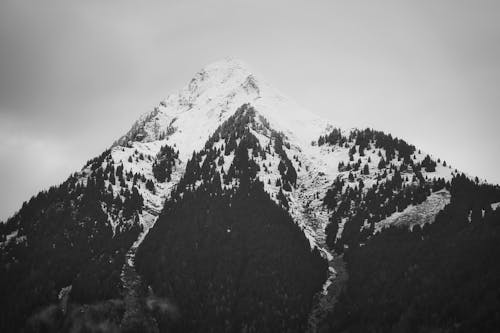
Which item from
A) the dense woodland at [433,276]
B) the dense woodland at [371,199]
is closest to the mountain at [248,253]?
the dense woodland at [433,276]

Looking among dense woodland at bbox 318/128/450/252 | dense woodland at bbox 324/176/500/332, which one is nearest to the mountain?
dense woodland at bbox 324/176/500/332

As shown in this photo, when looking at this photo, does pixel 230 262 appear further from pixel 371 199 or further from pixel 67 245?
pixel 371 199

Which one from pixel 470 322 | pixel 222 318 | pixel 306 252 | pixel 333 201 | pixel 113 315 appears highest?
pixel 333 201

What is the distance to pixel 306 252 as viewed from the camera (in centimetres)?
15688

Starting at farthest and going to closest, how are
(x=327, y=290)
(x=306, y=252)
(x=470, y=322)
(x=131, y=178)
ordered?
(x=131, y=178)
(x=306, y=252)
(x=327, y=290)
(x=470, y=322)

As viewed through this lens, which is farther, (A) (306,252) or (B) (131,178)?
(B) (131,178)

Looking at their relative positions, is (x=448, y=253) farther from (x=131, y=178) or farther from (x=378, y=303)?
(x=131, y=178)

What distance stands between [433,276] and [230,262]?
6103 centimetres

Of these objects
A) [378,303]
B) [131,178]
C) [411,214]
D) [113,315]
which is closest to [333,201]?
[411,214]

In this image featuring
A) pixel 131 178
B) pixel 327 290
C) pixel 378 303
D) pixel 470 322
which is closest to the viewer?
pixel 470 322

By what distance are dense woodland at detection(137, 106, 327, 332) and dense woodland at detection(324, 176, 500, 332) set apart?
14.9 meters

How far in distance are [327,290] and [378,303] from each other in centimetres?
2144

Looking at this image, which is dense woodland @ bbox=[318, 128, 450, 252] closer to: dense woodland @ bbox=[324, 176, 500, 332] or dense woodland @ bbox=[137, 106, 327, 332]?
dense woodland @ bbox=[324, 176, 500, 332]

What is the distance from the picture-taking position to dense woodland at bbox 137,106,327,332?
130125 millimetres
